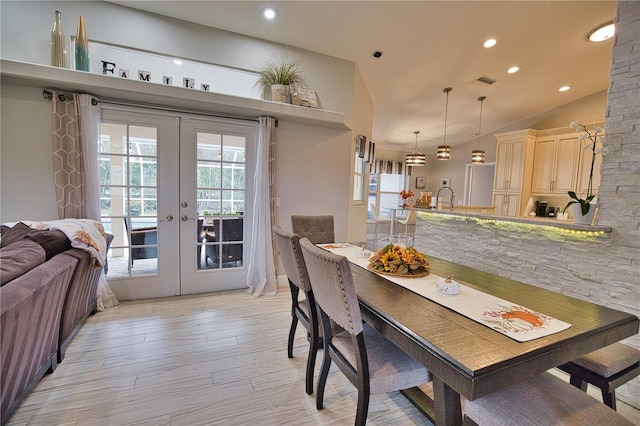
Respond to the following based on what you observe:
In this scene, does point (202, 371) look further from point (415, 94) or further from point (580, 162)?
point (580, 162)

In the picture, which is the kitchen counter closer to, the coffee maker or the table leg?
the table leg

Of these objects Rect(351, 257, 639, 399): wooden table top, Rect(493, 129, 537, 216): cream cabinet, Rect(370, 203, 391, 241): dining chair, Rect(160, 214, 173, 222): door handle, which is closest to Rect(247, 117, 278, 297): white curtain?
Rect(160, 214, 173, 222): door handle

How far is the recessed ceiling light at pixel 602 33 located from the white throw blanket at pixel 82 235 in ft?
19.1

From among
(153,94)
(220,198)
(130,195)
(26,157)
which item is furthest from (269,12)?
(26,157)

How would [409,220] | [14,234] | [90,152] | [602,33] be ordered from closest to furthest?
1. [14,234]
2. [90,152]
3. [602,33]
4. [409,220]

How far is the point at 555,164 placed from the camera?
560 centimetres

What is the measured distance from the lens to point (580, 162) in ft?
17.1

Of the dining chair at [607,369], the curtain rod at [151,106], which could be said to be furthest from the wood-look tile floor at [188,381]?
the curtain rod at [151,106]

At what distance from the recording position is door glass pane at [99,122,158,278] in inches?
123

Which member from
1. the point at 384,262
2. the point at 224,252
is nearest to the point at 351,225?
the point at 224,252

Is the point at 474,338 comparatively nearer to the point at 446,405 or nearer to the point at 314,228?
the point at 446,405

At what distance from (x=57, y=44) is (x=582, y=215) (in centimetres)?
470

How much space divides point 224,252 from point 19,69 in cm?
252

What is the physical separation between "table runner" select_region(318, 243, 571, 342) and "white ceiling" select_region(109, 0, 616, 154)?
287cm
